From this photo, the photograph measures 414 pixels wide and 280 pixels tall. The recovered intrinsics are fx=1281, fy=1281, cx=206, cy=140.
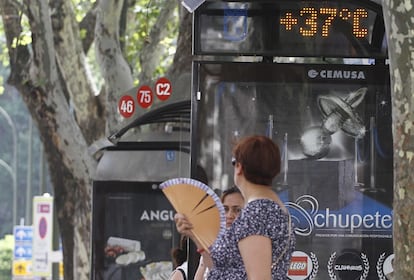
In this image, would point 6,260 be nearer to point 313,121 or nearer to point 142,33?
point 142,33

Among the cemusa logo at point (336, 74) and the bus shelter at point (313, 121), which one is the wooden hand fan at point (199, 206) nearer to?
the bus shelter at point (313, 121)

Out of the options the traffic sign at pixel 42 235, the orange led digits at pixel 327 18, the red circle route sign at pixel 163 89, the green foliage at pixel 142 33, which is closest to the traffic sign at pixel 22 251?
the traffic sign at pixel 42 235

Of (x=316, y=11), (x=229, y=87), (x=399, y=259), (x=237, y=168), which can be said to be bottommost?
(x=399, y=259)

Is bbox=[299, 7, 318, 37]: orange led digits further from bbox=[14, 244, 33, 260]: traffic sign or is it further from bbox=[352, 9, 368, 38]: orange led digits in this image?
bbox=[14, 244, 33, 260]: traffic sign

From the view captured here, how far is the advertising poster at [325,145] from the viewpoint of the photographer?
8.41 meters

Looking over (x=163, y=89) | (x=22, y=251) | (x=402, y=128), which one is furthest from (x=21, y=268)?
(x=402, y=128)

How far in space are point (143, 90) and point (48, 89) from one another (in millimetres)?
2730

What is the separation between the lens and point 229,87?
840cm

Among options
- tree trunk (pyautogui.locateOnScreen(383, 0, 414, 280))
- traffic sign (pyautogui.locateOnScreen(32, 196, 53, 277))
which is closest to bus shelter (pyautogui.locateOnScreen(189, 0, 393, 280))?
tree trunk (pyautogui.locateOnScreen(383, 0, 414, 280))

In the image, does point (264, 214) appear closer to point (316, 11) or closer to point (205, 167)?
point (205, 167)

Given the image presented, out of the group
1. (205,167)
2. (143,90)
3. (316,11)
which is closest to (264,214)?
(205,167)

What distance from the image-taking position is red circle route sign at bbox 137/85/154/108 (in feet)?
44.2

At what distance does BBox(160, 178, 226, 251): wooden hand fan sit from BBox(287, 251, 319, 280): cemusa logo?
2.55m

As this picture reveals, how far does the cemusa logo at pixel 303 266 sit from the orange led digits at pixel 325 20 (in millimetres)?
1469
